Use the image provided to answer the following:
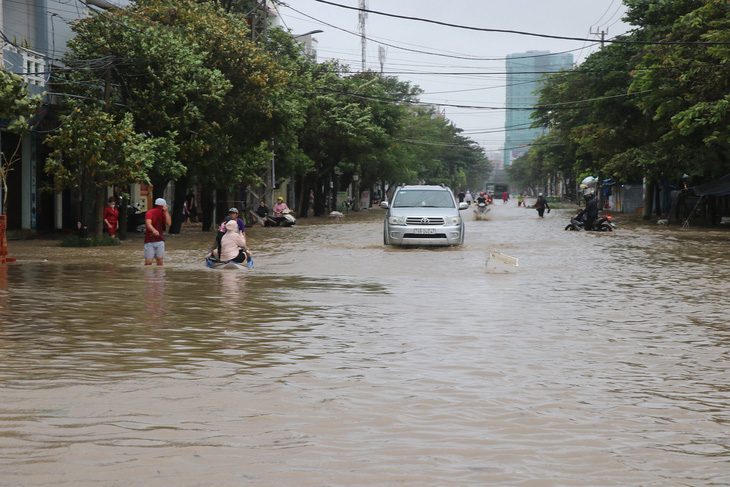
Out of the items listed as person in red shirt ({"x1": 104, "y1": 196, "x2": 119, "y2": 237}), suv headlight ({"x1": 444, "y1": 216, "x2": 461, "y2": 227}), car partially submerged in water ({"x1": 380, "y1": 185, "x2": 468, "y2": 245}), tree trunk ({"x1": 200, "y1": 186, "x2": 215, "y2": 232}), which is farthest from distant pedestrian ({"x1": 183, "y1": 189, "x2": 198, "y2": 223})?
suv headlight ({"x1": 444, "y1": 216, "x2": 461, "y2": 227})

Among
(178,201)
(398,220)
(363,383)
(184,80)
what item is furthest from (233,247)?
(178,201)

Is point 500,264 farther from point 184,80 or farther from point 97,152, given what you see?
point 184,80

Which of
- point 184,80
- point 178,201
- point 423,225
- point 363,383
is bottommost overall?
point 363,383

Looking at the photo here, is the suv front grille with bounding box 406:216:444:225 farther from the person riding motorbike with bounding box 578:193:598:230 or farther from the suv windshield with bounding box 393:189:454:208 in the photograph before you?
the person riding motorbike with bounding box 578:193:598:230

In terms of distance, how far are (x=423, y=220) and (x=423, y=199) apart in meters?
1.76

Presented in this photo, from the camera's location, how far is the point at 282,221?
43.5 meters

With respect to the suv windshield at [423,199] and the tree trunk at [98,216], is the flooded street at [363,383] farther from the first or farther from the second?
the tree trunk at [98,216]

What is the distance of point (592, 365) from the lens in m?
8.12

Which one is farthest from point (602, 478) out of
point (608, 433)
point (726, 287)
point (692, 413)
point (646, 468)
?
→ point (726, 287)

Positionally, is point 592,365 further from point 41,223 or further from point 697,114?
point 41,223

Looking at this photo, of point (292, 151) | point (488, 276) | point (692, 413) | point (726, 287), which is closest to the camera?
point (692, 413)

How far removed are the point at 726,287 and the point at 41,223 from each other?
77.8 ft

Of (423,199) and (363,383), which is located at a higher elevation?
(423,199)

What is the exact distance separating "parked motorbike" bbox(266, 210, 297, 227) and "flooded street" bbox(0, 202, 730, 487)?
2677 centimetres
